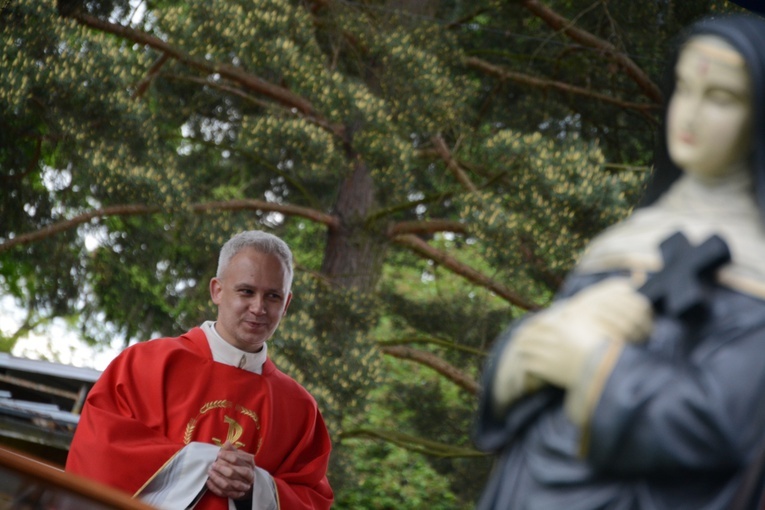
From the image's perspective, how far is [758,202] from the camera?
1.90 meters

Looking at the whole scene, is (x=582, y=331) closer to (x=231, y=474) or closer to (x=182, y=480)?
(x=231, y=474)

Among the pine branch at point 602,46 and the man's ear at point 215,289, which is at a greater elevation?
the pine branch at point 602,46

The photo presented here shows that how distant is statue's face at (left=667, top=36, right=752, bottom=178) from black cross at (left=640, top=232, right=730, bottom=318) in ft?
0.59

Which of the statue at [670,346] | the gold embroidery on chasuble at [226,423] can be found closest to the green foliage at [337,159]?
the gold embroidery on chasuble at [226,423]

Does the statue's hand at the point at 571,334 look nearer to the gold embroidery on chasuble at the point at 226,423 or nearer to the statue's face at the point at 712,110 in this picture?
the statue's face at the point at 712,110

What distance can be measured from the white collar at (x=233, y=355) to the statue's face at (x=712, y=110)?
2912 mm

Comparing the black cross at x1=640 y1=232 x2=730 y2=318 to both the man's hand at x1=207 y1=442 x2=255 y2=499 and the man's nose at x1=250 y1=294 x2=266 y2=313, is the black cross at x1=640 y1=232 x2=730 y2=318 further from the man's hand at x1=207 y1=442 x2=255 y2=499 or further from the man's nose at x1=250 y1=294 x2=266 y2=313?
the man's nose at x1=250 y1=294 x2=266 y2=313

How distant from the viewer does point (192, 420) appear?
446 cm

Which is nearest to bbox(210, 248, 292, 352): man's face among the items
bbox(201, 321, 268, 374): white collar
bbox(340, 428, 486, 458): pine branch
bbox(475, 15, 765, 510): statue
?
bbox(201, 321, 268, 374): white collar

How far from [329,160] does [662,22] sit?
12.0ft

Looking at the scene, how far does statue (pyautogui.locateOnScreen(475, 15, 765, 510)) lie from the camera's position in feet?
5.67

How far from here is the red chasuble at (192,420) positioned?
4.24m

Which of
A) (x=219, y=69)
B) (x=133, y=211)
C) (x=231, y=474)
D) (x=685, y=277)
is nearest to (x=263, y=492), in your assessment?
(x=231, y=474)

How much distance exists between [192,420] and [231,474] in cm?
44
